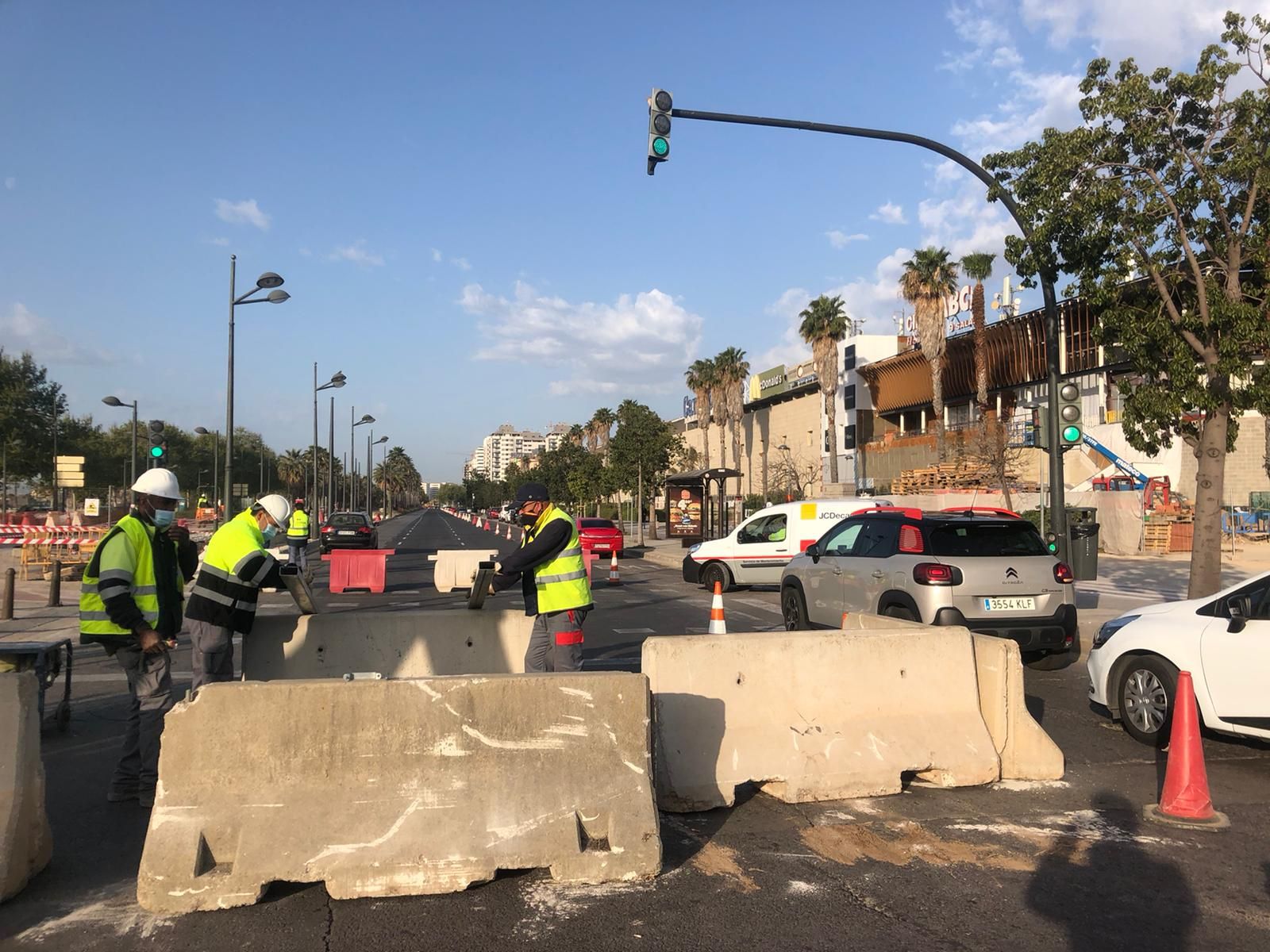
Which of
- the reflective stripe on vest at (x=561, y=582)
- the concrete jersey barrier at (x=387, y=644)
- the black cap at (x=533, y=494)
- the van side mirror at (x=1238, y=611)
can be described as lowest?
the concrete jersey barrier at (x=387, y=644)

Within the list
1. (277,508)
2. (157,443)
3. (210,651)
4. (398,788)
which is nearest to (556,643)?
(277,508)

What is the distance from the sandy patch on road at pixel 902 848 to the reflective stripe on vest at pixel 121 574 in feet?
13.5

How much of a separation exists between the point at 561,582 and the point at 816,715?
6.35 feet

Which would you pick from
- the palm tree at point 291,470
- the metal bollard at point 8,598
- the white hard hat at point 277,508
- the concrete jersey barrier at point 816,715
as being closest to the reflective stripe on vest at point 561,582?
the concrete jersey barrier at point 816,715

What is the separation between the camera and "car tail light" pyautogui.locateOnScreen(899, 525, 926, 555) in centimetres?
1016

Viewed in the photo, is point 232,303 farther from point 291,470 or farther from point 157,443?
point 291,470

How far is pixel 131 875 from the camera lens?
4879mm

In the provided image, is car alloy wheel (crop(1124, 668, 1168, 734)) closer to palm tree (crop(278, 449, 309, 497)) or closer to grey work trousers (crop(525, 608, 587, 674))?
grey work trousers (crop(525, 608, 587, 674))

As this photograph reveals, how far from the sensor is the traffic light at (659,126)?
12250mm

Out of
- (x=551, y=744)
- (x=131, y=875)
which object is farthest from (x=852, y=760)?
(x=131, y=875)

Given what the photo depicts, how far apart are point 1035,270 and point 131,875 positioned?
41.8ft

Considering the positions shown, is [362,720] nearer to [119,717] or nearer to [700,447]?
[119,717]

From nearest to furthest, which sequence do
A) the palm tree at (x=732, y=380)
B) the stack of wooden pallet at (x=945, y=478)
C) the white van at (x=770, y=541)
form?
the white van at (x=770, y=541)
the stack of wooden pallet at (x=945, y=478)
the palm tree at (x=732, y=380)

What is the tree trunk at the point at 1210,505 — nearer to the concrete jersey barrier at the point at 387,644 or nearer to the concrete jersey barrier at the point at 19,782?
the concrete jersey barrier at the point at 387,644
